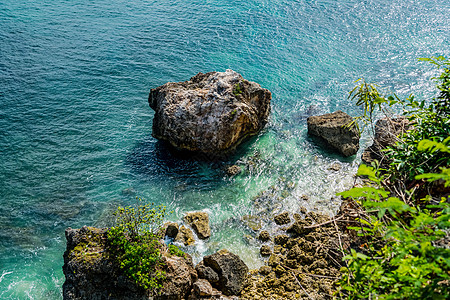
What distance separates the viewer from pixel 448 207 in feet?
19.9

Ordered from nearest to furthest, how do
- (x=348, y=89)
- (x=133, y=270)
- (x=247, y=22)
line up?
1. (x=133, y=270)
2. (x=348, y=89)
3. (x=247, y=22)

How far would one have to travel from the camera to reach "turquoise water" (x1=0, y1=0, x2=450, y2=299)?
1870 cm

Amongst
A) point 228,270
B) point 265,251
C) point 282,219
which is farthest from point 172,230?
point 282,219

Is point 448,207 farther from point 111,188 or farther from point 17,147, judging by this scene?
point 17,147

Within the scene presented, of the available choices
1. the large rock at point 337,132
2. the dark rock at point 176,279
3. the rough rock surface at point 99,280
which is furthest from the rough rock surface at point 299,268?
the large rock at point 337,132

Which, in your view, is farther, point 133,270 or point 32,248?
point 32,248

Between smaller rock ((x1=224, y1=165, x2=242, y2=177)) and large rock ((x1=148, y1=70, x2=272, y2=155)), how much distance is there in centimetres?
147

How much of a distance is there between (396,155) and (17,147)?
2411cm

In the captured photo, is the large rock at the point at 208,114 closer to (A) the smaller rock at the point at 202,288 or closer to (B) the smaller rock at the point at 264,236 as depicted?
(B) the smaller rock at the point at 264,236

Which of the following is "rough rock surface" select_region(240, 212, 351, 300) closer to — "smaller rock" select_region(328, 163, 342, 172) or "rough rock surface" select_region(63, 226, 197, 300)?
"rough rock surface" select_region(63, 226, 197, 300)

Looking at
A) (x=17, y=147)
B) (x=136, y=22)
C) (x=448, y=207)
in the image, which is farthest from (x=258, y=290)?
(x=136, y=22)

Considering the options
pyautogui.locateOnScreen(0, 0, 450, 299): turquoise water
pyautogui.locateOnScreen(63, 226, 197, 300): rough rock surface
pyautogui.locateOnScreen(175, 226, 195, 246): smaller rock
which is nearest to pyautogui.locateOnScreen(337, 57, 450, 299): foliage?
pyautogui.locateOnScreen(63, 226, 197, 300): rough rock surface

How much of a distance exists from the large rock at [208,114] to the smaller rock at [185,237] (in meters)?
6.22

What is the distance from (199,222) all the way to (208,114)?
7.51m
